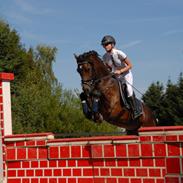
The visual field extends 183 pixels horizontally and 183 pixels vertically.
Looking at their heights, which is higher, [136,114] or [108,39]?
[108,39]

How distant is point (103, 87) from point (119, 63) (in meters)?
0.75

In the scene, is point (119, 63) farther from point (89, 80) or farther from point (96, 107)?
point (96, 107)

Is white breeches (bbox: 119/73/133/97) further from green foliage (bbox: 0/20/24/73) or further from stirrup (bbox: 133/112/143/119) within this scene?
green foliage (bbox: 0/20/24/73)

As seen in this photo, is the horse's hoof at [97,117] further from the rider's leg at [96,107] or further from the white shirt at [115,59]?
the white shirt at [115,59]

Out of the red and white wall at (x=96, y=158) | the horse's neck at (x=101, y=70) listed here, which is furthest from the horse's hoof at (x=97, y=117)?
the red and white wall at (x=96, y=158)

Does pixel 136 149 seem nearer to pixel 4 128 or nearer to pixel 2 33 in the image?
pixel 4 128

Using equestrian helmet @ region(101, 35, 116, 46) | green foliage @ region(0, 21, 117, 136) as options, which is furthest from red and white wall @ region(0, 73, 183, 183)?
green foliage @ region(0, 21, 117, 136)

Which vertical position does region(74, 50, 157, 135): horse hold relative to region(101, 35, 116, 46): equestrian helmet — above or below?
below

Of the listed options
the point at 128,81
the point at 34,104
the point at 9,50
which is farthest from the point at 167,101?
the point at 128,81

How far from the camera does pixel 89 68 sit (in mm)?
7398

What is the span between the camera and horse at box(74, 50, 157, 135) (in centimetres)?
730

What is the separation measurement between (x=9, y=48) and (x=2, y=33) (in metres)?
1.05

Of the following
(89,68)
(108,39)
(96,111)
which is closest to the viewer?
(96,111)

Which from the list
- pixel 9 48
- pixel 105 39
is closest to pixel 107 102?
pixel 105 39
